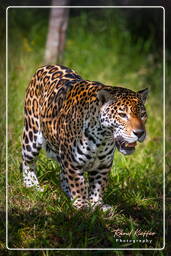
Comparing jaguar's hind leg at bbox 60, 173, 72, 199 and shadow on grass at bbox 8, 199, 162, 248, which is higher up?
jaguar's hind leg at bbox 60, 173, 72, 199

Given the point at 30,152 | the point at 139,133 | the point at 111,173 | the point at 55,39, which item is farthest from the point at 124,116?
the point at 55,39

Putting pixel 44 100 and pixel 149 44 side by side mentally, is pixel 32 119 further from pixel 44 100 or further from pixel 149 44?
pixel 149 44

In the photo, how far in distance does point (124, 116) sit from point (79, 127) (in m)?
0.51

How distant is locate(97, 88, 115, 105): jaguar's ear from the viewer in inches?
233

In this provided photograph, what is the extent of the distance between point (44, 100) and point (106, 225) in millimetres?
1504

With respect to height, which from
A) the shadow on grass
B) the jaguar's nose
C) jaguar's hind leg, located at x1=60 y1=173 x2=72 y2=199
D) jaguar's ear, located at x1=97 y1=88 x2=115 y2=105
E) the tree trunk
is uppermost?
the tree trunk

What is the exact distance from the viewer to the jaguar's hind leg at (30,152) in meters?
6.79

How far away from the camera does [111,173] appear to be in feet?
23.0

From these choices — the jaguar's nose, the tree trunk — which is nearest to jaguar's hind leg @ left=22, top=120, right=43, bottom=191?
the jaguar's nose

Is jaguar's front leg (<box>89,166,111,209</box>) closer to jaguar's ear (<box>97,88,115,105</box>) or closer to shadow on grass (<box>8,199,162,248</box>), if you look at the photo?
shadow on grass (<box>8,199,162,248</box>)

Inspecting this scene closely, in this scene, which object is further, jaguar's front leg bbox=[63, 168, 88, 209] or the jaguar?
jaguar's front leg bbox=[63, 168, 88, 209]

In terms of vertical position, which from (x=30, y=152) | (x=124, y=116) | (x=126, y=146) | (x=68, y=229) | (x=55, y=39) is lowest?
(x=68, y=229)

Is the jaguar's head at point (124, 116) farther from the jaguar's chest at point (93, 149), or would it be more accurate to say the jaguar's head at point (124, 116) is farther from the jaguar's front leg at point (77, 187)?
the jaguar's front leg at point (77, 187)

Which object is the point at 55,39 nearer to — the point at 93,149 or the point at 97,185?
the point at 97,185
